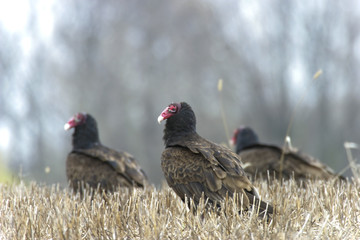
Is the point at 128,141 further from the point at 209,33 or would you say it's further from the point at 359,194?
the point at 359,194

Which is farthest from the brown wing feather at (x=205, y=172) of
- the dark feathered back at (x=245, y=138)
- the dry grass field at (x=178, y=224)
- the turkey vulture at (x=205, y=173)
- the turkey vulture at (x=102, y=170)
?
the dark feathered back at (x=245, y=138)

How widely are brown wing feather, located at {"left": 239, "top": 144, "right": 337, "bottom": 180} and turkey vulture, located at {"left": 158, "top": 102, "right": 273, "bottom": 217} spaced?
2.57 metres

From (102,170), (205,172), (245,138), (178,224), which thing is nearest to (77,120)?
(102,170)

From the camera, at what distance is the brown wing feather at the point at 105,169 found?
5551 millimetres

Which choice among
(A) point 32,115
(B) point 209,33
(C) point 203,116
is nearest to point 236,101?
(C) point 203,116

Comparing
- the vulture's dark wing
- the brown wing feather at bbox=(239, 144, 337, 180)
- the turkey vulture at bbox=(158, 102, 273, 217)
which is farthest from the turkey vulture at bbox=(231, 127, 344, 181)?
the turkey vulture at bbox=(158, 102, 273, 217)

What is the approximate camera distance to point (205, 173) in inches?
146

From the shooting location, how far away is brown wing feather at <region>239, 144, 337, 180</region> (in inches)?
249

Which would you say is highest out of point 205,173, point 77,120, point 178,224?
point 77,120

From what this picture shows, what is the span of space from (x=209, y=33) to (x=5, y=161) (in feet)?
30.9

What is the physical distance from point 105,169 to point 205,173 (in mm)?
2228

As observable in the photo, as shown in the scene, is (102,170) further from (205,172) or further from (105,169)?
(205,172)

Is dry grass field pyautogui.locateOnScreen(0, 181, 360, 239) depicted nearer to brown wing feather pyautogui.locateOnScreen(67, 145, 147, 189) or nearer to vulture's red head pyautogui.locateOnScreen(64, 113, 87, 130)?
brown wing feather pyautogui.locateOnScreen(67, 145, 147, 189)

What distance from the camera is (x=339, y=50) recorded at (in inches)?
659
